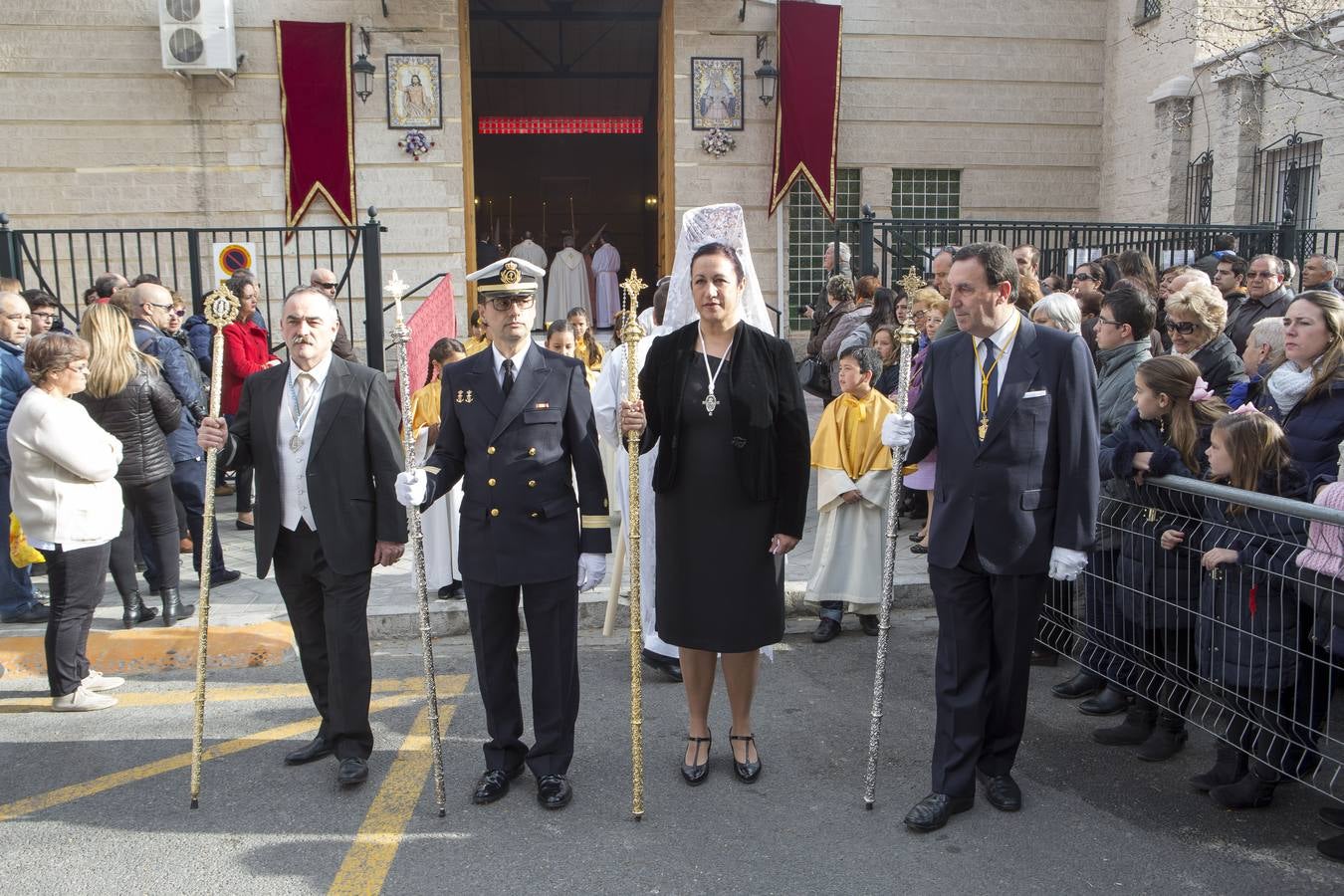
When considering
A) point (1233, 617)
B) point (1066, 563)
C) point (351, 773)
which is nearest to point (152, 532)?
point (351, 773)

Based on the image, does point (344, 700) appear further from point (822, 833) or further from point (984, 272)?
point (984, 272)

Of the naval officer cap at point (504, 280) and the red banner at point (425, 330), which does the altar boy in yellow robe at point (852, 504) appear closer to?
the naval officer cap at point (504, 280)

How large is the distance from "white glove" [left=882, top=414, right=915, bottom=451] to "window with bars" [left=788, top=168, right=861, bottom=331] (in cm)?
1268

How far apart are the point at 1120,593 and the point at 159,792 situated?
4163 millimetres

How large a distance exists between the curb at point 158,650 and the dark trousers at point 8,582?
1.56ft

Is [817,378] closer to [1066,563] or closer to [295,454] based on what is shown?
[1066,563]

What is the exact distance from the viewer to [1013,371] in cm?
421

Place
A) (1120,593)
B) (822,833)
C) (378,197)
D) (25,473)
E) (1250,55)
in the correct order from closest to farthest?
(822,833) < (1120,593) < (25,473) < (1250,55) < (378,197)

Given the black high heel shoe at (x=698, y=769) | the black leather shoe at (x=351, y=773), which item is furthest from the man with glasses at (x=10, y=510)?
the black high heel shoe at (x=698, y=769)

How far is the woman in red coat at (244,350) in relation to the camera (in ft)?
28.2

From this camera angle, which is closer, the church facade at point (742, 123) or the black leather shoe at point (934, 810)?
→ the black leather shoe at point (934, 810)

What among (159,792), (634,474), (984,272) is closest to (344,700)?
(159,792)

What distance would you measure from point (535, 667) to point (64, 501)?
268cm

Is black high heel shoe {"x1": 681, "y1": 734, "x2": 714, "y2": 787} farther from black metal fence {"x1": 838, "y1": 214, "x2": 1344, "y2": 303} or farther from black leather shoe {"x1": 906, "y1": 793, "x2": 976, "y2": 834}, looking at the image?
black metal fence {"x1": 838, "y1": 214, "x2": 1344, "y2": 303}
